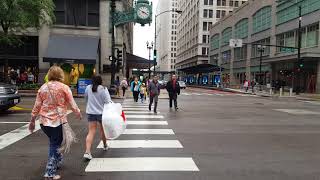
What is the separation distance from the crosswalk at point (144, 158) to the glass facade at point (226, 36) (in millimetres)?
72365

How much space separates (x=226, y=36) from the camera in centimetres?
8619

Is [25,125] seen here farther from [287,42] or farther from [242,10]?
[242,10]

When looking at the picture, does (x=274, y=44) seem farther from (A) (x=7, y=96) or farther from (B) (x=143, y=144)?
(B) (x=143, y=144)

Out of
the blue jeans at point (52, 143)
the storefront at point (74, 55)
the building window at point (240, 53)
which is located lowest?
the blue jeans at point (52, 143)

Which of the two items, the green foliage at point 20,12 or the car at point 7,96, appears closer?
the car at point 7,96

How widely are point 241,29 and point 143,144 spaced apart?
69.2 metres

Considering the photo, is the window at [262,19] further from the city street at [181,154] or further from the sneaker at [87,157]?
the sneaker at [87,157]

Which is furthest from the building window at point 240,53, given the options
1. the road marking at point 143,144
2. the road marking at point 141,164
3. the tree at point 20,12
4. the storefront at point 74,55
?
the road marking at point 141,164

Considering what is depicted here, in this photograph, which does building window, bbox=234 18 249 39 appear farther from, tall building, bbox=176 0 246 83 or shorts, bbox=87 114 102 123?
shorts, bbox=87 114 102 123

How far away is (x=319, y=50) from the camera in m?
44.5

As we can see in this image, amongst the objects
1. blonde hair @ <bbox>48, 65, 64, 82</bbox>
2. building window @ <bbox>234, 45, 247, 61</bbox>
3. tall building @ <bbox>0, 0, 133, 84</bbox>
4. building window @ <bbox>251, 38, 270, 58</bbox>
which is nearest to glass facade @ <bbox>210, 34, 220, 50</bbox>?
building window @ <bbox>234, 45, 247, 61</bbox>

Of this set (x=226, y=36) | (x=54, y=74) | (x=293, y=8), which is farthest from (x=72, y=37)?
(x=226, y=36)

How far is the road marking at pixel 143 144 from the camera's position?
914cm

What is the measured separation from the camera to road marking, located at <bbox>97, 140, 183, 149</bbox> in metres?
9.14
